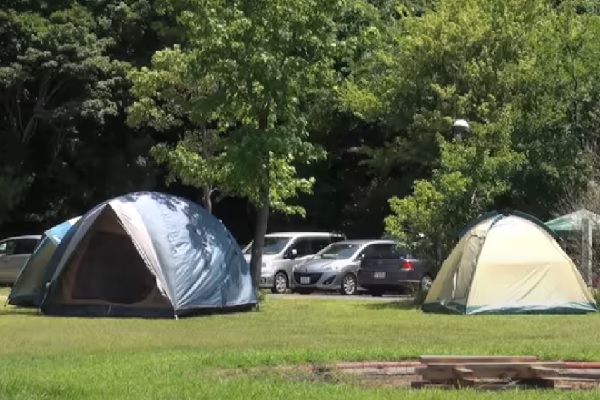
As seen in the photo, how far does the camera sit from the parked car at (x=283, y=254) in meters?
32.2

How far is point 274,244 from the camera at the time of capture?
1316 inches

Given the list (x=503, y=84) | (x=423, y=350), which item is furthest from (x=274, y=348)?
(x=503, y=84)

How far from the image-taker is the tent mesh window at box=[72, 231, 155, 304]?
2048 centimetres

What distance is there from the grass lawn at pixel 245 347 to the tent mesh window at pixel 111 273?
43.8 inches

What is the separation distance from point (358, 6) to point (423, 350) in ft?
65.6

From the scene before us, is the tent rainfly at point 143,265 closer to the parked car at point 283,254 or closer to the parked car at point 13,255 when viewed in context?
the parked car at point 283,254

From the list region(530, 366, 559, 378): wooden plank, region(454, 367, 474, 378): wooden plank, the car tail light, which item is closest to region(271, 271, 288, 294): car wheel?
the car tail light

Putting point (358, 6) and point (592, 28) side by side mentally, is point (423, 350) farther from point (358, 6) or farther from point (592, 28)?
point (592, 28)

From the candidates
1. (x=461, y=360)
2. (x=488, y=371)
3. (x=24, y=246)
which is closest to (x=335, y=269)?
(x=24, y=246)

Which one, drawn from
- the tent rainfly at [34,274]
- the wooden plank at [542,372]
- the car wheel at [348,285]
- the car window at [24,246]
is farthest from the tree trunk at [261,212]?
the car window at [24,246]

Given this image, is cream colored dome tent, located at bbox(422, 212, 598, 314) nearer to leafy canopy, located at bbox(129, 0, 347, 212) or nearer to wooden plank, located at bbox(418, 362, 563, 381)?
leafy canopy, located at bbox(129, 0, 347, 212)

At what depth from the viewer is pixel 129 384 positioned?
32.9 feet

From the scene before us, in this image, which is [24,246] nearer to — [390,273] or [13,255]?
[13,255]

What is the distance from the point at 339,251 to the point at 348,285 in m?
1.24
